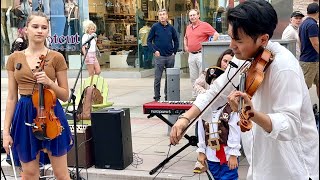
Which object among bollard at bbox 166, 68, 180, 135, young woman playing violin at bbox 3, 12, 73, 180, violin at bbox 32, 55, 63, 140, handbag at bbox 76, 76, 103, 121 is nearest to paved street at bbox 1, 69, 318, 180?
bollard at bbox 166, 68, 180, 135

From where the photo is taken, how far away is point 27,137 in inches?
163

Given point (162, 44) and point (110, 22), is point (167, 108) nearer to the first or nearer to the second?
point (162, 44)

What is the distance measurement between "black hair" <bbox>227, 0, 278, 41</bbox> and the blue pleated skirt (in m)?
2.29

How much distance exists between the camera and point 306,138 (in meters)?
2.39

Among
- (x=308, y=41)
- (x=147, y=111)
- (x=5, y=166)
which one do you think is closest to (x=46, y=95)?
(x=147, y=111)

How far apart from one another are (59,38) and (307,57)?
1021 centimetres

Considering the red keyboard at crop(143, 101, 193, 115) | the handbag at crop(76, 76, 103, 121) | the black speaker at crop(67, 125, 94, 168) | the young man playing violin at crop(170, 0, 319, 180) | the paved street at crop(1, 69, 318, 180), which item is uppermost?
the young man playing violin at crop(170, 0, 319, 180)

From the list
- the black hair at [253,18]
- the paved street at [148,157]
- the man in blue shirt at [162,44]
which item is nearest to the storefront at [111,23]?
the man in blue shirt at [162,44]

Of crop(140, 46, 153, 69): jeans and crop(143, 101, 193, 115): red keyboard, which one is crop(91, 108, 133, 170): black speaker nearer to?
crop(143, 101, 193, 115): red keyboard

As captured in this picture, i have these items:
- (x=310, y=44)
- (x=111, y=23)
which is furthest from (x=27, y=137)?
(x=111, y=23)

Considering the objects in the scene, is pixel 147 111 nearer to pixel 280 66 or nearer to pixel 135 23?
pixel 280 66

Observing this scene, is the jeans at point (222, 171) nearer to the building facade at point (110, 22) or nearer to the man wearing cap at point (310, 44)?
the man wearing cap at point (310, 44)

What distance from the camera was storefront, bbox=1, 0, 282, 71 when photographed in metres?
15.8

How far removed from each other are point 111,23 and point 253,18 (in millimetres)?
14558
